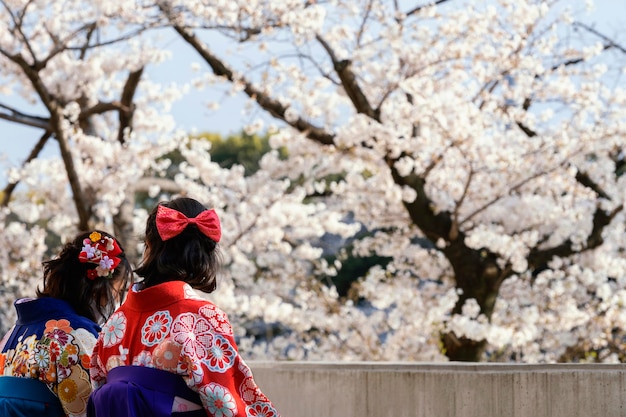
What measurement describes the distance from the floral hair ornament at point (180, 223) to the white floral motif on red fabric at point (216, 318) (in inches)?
8.1

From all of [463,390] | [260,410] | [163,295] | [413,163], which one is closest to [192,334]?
[163,295]

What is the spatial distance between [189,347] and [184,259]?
0.88 ft

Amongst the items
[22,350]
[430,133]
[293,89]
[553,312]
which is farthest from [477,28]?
[22,350]

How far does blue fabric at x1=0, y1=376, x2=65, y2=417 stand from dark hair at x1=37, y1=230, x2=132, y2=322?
0.29m

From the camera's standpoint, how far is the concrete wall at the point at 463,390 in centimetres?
318

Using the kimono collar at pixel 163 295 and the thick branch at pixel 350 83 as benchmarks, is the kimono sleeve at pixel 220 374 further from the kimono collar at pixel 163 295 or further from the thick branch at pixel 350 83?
the thick branch at pixel 350 83

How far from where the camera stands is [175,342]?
2295 mm

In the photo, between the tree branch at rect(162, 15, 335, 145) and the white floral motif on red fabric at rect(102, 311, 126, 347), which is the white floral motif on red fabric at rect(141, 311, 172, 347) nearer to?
the white floral motif on red fabric at rect(102, 311, 126, 347)

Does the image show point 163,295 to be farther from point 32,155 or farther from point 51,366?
point 32,155

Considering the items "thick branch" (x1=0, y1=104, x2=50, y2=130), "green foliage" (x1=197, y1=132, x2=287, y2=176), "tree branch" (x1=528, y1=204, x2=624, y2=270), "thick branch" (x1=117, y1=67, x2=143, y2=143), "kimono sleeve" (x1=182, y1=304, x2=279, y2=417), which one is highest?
"green foliage" (x1=197, y1=132, x2=287, y2=176)

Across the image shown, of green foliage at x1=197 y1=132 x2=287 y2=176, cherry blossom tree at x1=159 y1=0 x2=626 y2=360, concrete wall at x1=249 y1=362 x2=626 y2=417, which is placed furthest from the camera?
green foliage at x1=197 y1=132 x2=287 y2=176

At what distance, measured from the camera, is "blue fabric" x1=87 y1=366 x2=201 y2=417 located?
89.5 inches

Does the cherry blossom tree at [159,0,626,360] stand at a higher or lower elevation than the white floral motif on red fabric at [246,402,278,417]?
higher

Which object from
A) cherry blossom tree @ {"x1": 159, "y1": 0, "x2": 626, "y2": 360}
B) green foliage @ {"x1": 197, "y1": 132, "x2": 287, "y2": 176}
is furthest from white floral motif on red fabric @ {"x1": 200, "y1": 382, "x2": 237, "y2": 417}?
green foliage @ {"x1": 197, "y1": 132, "x2": 287, "y2": 176}
